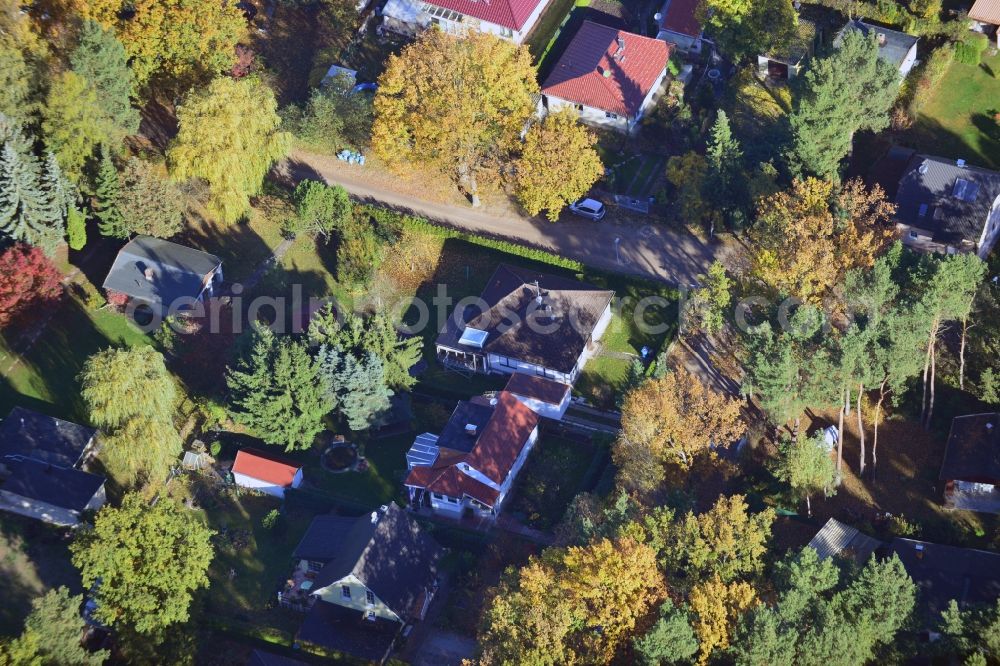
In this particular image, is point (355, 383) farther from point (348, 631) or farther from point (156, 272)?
point (156, 272)

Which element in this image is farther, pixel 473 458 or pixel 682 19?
pixel 682 19

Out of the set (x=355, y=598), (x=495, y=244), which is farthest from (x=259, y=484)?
(x=495, y=244)

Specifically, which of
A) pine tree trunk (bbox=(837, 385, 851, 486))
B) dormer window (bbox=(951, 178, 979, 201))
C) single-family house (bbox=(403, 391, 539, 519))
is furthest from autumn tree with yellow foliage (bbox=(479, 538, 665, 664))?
dormer window (bbox=(951, 178, 979, 201))

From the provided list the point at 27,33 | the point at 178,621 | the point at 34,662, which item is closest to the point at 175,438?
the point at 178,621

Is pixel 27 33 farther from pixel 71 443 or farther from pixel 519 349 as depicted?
pixel 519 349

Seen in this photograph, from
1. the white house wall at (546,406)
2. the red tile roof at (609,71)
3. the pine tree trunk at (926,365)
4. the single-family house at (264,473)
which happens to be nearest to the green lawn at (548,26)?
the red tile roof at (609,71)

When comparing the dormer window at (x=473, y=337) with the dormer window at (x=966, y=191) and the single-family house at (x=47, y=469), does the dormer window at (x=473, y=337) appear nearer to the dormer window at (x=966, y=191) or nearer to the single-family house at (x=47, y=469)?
the single-family house at (x=47, y=469)
